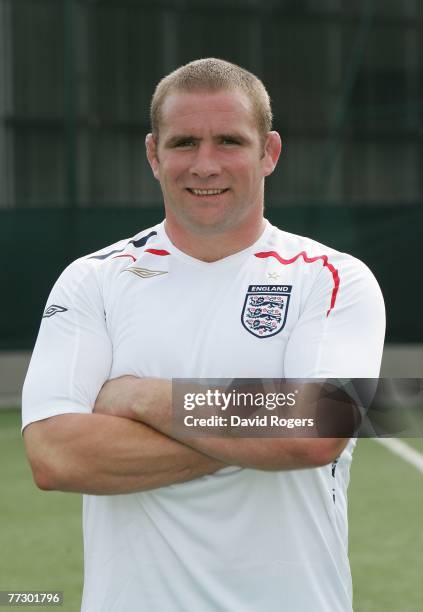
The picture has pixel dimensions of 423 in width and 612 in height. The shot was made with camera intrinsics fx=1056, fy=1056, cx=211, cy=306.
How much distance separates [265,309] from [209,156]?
0.36 metres

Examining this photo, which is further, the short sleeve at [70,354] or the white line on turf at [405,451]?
the white line on turf at [405,451]

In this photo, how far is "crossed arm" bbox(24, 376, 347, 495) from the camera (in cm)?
222

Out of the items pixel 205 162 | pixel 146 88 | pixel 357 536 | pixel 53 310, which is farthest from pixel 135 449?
pixel 146 88

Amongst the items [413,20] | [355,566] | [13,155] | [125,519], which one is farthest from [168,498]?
[413,20]

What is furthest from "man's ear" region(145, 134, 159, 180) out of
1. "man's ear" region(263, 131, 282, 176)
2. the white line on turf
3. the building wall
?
the building wall

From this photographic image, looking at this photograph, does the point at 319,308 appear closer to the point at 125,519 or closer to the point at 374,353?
the point at 374,353

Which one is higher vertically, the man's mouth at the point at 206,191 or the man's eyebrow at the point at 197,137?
the man's eyebrow at the point at 197,137

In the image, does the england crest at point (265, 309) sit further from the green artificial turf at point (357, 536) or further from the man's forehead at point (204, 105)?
the green artificial turf at point (357, 536)

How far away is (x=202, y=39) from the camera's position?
13.4 metres

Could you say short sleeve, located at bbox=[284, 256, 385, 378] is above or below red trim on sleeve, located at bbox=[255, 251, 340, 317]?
below

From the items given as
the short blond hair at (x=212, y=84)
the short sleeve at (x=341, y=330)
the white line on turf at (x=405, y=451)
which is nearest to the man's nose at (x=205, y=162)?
the short blond hair at (x=212, y=84)

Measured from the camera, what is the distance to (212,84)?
7.58 feet

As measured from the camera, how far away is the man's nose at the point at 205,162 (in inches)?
89.4

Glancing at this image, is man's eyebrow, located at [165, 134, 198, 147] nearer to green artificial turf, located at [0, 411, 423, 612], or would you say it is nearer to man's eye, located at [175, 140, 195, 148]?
man's eye, located at [175, 140, 195, 148]
